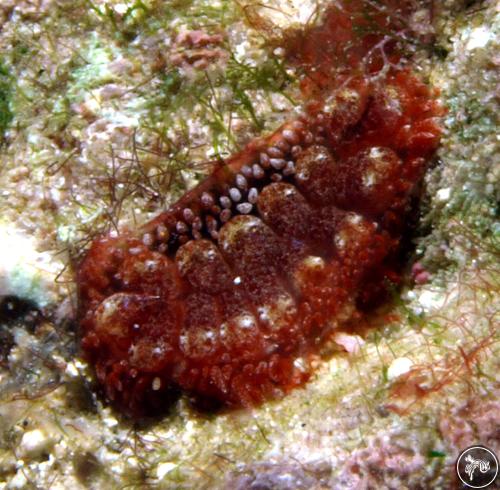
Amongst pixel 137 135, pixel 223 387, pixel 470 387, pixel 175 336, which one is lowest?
pixel 223 387

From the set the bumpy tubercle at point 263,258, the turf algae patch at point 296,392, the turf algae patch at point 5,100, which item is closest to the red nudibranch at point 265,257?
the bumpy tubercle at point 263,258

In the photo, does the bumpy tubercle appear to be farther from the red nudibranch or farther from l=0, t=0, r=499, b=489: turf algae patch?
l=0, t=0, r=499, b=489: turf algae patch

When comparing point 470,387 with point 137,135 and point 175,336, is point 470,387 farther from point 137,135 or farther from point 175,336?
point 137,135

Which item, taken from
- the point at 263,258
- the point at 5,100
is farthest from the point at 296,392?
the point at 5,100

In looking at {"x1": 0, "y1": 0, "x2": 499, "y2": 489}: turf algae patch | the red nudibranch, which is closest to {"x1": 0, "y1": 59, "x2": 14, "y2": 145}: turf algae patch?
{"x1": 0, "y1": 0, "x2": 499, "y2": 489}: turf algae patch

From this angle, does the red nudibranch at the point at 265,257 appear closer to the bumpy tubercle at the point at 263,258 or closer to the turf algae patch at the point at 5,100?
the bumpy tubercle at the point at 263,258

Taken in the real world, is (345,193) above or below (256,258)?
above

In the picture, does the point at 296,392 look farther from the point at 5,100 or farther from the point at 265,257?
the point at 5,100

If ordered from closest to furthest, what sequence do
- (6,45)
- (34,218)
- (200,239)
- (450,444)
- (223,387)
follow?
(450,444) → (223,387) → (200,239) → (34,218) → (6,45)

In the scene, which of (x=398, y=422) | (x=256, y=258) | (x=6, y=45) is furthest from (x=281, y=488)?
(x=6, y=45)
